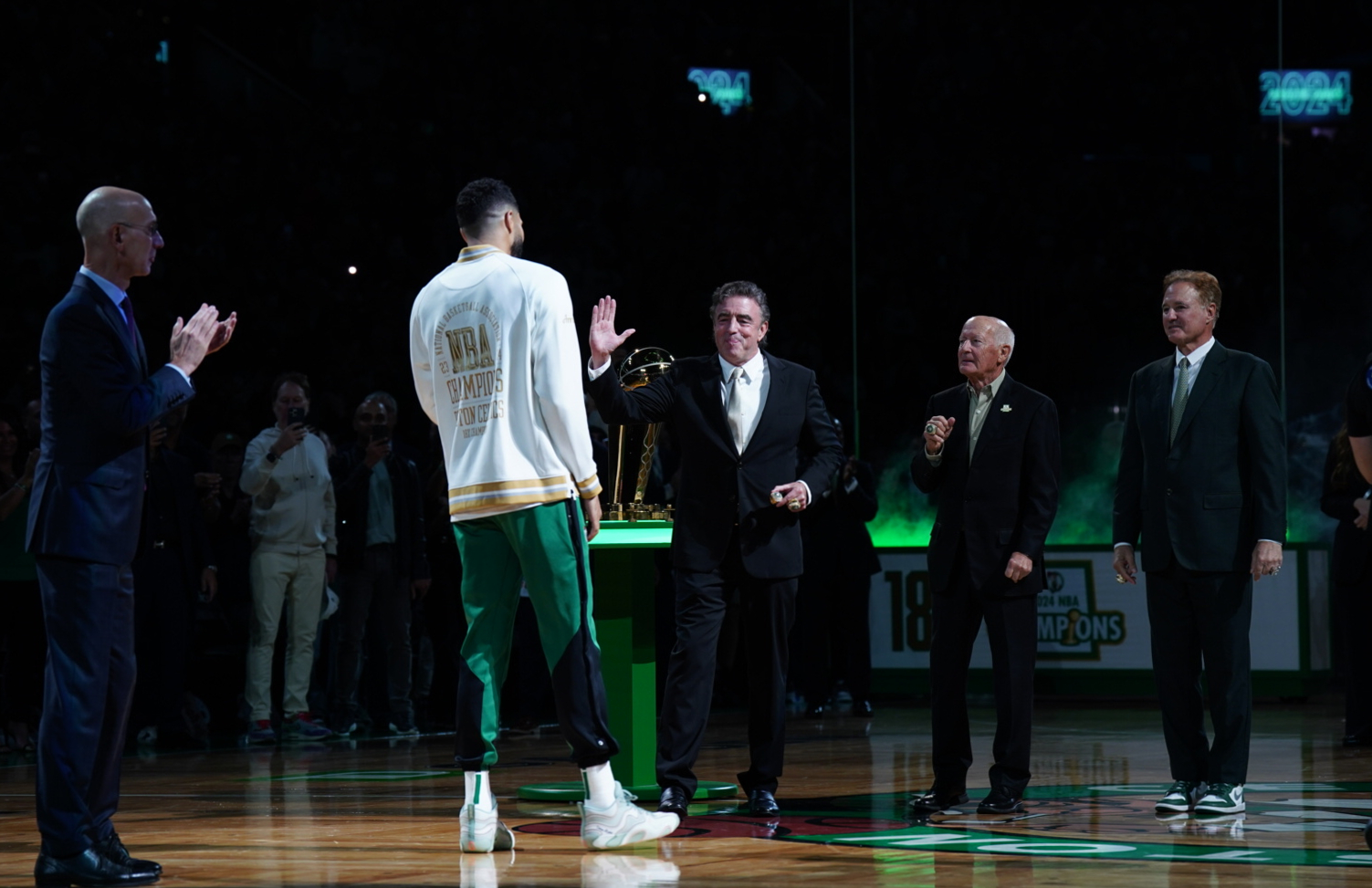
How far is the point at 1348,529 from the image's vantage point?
320 inches

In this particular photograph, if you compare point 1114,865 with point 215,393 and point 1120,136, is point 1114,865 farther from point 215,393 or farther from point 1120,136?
point 1120,136

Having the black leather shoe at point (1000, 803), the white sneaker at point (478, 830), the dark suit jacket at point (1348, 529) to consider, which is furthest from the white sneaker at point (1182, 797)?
the dark suit jacket at point (1348, 529)

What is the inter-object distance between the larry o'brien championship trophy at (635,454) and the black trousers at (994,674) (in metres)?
0.95

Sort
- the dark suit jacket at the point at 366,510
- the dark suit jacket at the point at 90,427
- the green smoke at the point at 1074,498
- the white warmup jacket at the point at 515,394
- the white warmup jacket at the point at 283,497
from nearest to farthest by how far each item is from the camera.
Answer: the dark suit jacket at the point at 90,427 → the white warmup jacket at the point at 515,394 → the white warmup jacket at the point at 283,497 → the dark suit jacket at the point at 366,510 → the green smoke at the point at 1074,498

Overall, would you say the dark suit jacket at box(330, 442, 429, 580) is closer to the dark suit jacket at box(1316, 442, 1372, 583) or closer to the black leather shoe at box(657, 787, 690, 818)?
the black leather shoe at box(657, 787, 690, 818)

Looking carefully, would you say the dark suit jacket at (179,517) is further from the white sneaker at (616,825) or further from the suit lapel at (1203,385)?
the suit lapel at (1203,385)

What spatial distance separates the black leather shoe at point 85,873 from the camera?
11.9 ft

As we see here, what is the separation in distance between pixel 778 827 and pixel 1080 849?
0.84m

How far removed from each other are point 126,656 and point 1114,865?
2.33 m

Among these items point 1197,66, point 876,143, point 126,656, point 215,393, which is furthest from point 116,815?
point 1197,66

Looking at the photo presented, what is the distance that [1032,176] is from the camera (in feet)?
42.8

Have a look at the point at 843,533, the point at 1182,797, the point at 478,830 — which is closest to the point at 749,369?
the point at 478,830

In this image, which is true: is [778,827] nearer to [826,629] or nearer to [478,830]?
[478,830]

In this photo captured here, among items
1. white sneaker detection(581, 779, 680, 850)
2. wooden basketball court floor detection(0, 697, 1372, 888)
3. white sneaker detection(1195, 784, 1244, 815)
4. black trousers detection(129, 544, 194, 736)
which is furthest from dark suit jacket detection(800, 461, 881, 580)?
white sneaker detection(581, 779, 680, 850)
